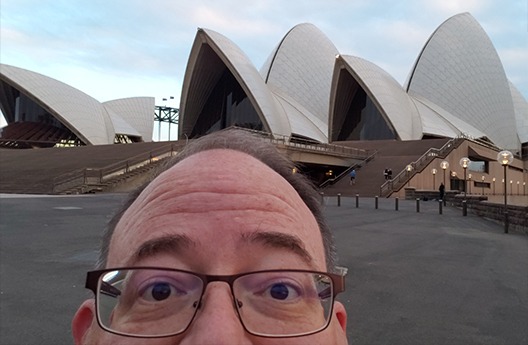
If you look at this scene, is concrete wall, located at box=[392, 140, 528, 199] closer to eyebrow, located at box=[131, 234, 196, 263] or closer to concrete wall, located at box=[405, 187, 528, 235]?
concrete wall, located at box=[405, 187, 528, 235]

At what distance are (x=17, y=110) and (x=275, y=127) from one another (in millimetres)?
32590

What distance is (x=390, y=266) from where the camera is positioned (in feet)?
16.3

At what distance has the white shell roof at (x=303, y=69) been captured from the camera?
46.2m

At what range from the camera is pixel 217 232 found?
3.18ft

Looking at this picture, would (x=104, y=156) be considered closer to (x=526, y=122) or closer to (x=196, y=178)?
(x=196, y=178)

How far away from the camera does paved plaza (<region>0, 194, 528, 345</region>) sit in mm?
2777

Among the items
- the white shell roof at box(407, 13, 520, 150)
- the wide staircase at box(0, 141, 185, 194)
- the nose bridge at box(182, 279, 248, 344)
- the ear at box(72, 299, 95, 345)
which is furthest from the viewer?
the white shell roof at box(407, 13, 520, 150)

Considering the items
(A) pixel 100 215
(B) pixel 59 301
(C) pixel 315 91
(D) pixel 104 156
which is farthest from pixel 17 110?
(B) pixel 59 301

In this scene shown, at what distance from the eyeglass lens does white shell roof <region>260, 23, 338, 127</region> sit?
45.9 metres

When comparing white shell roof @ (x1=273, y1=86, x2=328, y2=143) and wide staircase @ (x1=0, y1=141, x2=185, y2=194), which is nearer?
wide staircase @ (x1=0, y1=141, x2=185, y2=194)

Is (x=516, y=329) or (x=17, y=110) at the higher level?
(x=17, y=110)

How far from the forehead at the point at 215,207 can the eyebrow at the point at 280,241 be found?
17mm

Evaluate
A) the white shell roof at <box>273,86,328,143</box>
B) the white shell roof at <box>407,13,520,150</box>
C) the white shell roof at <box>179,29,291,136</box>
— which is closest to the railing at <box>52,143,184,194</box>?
the white shell roof at <box>179,29,291,136</box>

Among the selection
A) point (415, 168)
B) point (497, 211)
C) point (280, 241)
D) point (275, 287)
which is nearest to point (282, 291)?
point (275, 287)
